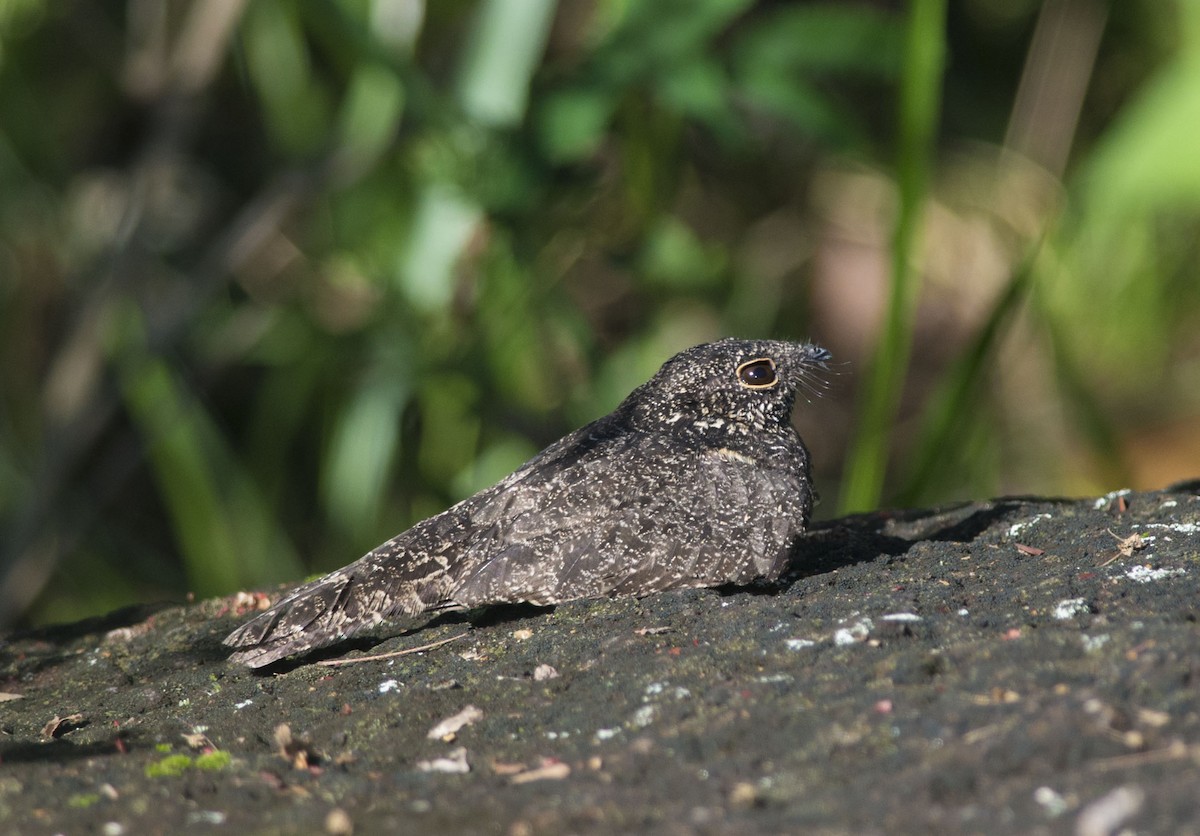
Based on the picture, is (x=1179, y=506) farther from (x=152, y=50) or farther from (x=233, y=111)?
(x=233, y=111)

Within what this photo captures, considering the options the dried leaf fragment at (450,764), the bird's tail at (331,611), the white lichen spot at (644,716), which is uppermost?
the bird's tail at (331,611)

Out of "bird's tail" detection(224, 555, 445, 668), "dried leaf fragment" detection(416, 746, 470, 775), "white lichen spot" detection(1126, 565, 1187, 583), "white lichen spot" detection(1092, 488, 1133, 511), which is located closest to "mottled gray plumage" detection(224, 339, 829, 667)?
"bird's tail" detection(224, 555, 445, 668)

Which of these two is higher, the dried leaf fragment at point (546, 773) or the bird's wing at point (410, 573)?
the bird's wing at point (410, 573)

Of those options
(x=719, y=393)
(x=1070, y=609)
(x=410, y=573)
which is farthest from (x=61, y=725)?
(x=1070, y=609)

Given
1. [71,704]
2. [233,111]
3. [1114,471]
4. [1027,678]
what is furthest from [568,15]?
[1027,678]

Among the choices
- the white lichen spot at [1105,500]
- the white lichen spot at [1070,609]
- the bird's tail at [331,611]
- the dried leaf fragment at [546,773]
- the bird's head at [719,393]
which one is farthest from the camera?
the white lichen spot at [1105,500]

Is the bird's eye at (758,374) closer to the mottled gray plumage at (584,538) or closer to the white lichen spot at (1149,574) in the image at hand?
the mottled gray plumage at (584,538)

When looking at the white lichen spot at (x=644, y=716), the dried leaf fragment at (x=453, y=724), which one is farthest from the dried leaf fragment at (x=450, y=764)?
the white lichen spot at (x=644, y=716)
